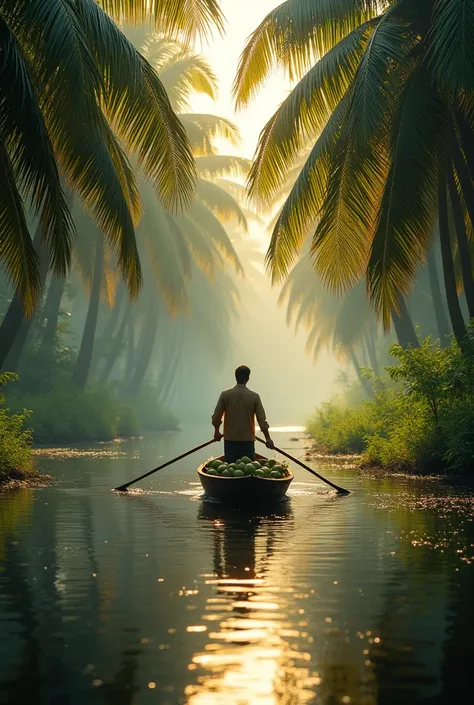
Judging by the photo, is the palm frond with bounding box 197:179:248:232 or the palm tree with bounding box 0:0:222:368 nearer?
the palm tree with bounding box 0:0:222:368

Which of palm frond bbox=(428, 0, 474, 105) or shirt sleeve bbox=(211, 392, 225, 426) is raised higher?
palm frond bbox=(428, 0, 474, 105)

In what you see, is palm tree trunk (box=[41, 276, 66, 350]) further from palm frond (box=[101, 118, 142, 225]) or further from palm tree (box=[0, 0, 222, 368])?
palm tree (box=[0, 0, 222, 368])

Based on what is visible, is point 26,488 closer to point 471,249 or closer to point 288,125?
point 288,125

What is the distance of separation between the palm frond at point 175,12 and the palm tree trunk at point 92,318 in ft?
64.7

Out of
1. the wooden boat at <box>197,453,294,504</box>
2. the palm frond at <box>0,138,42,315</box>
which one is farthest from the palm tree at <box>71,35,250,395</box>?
the wooden boat at <box>197,453,294,504</box>

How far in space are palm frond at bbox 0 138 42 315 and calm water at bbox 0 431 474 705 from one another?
291cm

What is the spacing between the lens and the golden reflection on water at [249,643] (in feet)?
19.1

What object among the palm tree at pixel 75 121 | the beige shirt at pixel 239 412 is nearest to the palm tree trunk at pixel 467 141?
the palm tree at pixel 75 121

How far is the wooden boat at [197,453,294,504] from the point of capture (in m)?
14.9

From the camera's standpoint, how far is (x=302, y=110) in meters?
20.5

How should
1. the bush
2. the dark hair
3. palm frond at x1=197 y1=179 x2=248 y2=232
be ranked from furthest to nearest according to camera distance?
palm frond at x1=197 y1=179 x2=248 y2=232 < the bush < the dark hair

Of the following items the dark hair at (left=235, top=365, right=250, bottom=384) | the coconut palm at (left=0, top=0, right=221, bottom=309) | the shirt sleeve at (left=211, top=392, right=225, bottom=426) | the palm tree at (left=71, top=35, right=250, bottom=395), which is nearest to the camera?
the coconut palm at (left=0, top=0, right=221, bottom=309)

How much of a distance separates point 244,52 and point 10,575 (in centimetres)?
1446

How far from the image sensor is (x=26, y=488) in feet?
60.7
